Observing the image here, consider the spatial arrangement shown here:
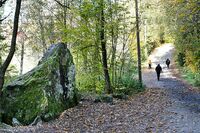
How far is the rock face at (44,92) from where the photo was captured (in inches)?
A: 526

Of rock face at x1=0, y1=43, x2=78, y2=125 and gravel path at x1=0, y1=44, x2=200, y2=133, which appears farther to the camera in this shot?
rock face at x1=0, y1=43, x2=78, y2=125

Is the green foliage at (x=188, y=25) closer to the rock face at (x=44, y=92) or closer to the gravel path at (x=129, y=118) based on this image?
the gravel path at (x=129, y=118)

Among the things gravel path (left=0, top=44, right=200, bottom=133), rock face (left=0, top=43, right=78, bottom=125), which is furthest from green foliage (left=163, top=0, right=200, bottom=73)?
rock face (left=0, top=43, right=78, bottom=125)

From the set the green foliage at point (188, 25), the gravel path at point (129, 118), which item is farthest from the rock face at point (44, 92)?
the green foliage at point (188, 25)

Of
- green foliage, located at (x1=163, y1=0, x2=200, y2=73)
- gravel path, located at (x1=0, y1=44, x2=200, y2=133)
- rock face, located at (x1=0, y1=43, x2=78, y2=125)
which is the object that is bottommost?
gravel path, located at (x1=0, y1=44, x2=200, y2=133)

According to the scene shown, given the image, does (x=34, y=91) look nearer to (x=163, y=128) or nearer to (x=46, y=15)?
(x=163, y=128)

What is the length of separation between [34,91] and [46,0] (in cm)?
1735

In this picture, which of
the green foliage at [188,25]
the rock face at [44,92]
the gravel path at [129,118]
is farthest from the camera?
the green foliage at [188,25]

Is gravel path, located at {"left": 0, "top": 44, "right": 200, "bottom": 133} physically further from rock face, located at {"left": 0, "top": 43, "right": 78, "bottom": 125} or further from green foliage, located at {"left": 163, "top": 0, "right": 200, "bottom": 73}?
green foliage, located at {"left": 163, "top": 0, "right": 200, "bottom": 73}

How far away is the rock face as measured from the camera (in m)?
13.4

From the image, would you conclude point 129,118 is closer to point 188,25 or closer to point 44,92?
point 44,92

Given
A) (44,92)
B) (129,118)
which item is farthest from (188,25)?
(44,92)

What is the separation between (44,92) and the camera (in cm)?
1373

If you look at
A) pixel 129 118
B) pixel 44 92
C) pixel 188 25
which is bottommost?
pixel 129 118
